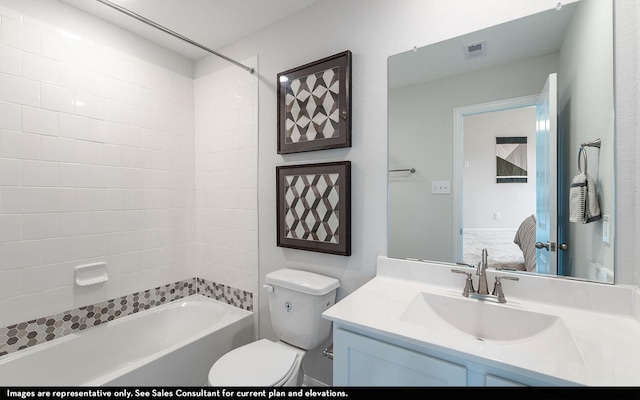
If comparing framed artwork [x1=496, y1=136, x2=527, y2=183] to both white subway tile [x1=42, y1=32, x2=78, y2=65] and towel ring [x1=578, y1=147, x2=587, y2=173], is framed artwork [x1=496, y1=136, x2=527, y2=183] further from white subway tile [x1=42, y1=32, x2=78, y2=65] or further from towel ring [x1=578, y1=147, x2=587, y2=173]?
white subway tile [x1=42, y1=32, x2=78, y2=65]

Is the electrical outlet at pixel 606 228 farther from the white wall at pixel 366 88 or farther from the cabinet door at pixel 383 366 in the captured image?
the cabinet door at pixel 383 366

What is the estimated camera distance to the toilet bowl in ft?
4.33

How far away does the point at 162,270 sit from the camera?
7.47 ft

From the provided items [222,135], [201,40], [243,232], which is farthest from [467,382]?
[201,40]

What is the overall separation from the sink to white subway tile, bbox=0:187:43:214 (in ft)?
6.89

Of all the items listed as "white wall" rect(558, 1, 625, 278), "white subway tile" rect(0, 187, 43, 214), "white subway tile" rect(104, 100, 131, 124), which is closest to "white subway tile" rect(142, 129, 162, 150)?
"white subway tile" rect(104, 100, 131, 124)

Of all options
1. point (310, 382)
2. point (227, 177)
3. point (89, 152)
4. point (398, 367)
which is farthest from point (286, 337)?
point (89, 152)

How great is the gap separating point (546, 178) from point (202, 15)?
7.19ft

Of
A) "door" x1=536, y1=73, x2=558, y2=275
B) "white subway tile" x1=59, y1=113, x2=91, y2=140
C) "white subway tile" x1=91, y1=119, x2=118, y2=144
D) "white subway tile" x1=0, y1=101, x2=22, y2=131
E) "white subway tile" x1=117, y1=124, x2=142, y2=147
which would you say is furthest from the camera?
"white subway tile" x1=117, y1=124, x2=142, y2=147

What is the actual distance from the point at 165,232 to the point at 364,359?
1941 millimetres

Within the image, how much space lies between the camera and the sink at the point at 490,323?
96 cm

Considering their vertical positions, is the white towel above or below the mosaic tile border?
above

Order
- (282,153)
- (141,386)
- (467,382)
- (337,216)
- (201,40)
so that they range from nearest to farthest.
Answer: (467,382) → (141,386) → (337,216) → (282,153) → (201,40)

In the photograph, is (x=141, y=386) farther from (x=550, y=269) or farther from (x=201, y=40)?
(x=201, y=40)
